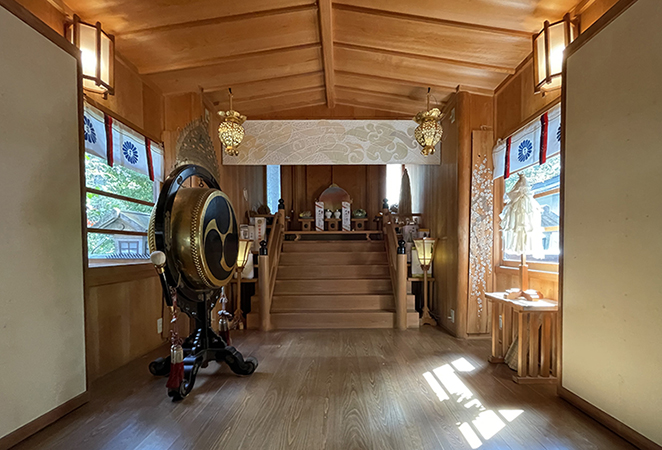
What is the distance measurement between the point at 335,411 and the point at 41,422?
1828mm

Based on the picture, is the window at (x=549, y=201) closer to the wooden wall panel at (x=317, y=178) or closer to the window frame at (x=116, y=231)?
the window frame at (x=116, y=231)

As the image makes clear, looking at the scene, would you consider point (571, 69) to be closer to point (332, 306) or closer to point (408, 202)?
point (332, 306)

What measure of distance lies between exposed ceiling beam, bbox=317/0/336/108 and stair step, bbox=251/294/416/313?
297cm

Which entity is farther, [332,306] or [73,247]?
[332,306]

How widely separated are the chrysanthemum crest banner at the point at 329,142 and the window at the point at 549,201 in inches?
70.5

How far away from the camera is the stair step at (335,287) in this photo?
5156 mm

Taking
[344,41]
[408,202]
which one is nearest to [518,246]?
[344,41]

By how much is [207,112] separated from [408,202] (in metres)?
4.45

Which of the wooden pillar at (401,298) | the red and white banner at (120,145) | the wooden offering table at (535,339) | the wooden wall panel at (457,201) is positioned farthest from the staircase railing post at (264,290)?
the wooden offering table at (535,339)


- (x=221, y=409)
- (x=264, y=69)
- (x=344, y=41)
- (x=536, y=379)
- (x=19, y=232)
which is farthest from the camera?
(x=264, y=69)

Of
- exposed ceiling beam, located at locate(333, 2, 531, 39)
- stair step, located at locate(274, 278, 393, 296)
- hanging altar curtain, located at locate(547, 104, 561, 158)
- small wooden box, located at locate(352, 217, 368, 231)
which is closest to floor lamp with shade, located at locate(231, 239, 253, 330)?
stair step, located at locate(274, 278, 393, 296)

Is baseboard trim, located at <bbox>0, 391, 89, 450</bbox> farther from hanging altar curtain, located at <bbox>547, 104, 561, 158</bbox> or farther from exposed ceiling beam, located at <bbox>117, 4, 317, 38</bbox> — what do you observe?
hanging altar curtain, located at <bbox>547, 104, 561, 158</bbox>

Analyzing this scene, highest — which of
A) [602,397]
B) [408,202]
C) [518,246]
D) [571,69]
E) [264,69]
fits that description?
[264,69]

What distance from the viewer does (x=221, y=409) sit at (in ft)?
7.77
